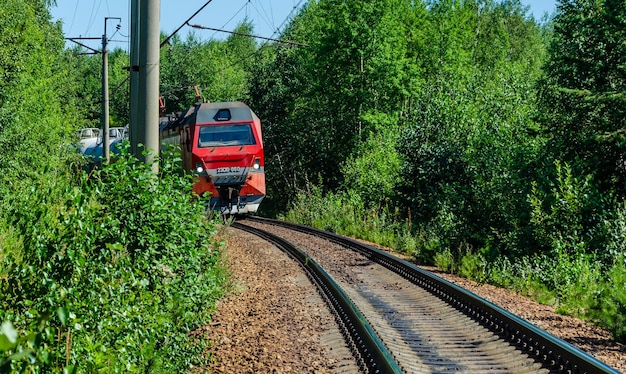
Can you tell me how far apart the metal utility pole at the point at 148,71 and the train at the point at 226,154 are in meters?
15.5

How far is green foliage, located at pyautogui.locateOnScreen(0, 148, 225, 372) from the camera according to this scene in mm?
4840

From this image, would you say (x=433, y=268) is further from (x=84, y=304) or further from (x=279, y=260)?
(x=84, y=304)

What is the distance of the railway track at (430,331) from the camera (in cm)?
676

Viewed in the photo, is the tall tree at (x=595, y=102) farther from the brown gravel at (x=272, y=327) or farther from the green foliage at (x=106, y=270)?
the green foliage at (x=106, y=270)

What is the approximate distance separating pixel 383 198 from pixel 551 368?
65.1 ft

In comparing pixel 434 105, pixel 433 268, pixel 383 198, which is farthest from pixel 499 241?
pixel 383 198

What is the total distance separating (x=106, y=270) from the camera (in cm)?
530

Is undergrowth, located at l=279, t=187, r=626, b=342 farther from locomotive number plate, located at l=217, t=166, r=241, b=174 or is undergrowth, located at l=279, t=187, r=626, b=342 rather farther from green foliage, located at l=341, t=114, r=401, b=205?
green foliage, located at l=341, t=114, r=401, b=205

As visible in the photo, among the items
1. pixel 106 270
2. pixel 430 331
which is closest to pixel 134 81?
pixel 106 270

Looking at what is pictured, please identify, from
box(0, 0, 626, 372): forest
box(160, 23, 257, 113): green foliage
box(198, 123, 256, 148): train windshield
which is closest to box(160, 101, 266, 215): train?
box(198, 123, 256, 148): train windshield

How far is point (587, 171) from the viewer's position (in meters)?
15.4

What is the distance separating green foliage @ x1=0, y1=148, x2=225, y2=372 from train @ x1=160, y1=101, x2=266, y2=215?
1571 centimetres

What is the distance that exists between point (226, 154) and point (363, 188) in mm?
6535

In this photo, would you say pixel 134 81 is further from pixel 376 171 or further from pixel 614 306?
pixel 376 171
